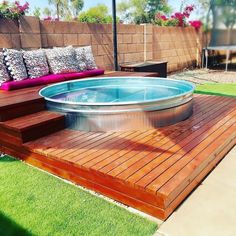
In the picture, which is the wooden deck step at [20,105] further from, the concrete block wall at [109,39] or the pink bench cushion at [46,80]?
the concrete block wall at [109,39]

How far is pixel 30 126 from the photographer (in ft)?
10.7

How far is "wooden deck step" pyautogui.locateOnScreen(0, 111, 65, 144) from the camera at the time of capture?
10.6 feet

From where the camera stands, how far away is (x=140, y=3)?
37.5 metres

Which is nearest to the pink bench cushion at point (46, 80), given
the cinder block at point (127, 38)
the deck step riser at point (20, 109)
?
the deck step riser at point (20, 109)

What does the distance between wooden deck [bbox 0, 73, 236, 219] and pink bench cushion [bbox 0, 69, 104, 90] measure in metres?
0.52

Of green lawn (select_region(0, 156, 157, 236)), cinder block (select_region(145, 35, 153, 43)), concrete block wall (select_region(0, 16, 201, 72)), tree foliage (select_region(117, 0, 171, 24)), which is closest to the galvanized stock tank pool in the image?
green lawn (select_region(0, 156, 157, 236))

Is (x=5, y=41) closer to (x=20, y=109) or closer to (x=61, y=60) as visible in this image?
(x=61, y=60)

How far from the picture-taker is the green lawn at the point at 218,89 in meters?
6.56

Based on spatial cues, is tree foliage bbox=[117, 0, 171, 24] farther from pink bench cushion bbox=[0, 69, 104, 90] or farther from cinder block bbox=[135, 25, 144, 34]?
pink bench cushion bbox=[0, 69, 104, 90]

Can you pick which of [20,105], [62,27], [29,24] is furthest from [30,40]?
[20,105]

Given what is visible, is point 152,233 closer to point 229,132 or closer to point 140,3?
point 229,132

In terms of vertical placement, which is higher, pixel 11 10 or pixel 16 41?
pixel 11 10

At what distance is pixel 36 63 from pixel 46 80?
0.41m

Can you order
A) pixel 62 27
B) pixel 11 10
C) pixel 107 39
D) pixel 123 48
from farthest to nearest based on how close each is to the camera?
pixel 123 48 < pixel 107 39 < pixel 62 27 < pixel 11 10
